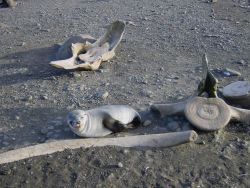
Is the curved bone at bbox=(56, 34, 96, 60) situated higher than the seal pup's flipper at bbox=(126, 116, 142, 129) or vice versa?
the curved bone at bbox=(56, 34, 96, 60)

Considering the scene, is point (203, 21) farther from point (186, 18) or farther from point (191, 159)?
point (191, 159)

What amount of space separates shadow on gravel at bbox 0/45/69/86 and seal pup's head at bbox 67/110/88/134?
4.75ft

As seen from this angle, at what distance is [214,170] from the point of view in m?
3.42

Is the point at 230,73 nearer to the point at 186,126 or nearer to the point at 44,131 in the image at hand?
the point at 186,126

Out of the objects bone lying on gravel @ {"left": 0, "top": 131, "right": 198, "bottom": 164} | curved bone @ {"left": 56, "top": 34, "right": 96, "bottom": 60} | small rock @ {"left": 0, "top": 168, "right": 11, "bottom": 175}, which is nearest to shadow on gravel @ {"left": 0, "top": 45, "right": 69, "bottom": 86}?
curved bone @ {"left": 56, "top": 34, "right": 96, "bottom": 60}

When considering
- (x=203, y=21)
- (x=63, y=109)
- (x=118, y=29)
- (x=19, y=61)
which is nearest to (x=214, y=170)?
(x=63, y=109)

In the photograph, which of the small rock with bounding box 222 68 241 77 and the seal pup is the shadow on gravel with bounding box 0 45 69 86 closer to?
the seal pup

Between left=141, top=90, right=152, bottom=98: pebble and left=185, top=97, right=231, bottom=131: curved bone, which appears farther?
left=141, top=90, right=152, bottom=98: pebble

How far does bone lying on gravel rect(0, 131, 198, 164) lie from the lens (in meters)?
3.63

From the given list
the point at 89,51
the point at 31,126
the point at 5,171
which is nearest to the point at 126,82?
the point at 89,51

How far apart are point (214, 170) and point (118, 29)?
9.08 ft

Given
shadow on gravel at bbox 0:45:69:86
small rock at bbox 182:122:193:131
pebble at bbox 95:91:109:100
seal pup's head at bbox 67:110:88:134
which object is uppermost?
seal pup's head at bbox 67:110:88:134

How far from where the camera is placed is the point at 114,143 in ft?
12.1

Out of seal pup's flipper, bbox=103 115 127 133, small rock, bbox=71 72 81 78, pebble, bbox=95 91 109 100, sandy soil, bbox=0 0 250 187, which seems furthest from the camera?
small rock, bbox=71 72 81 78
